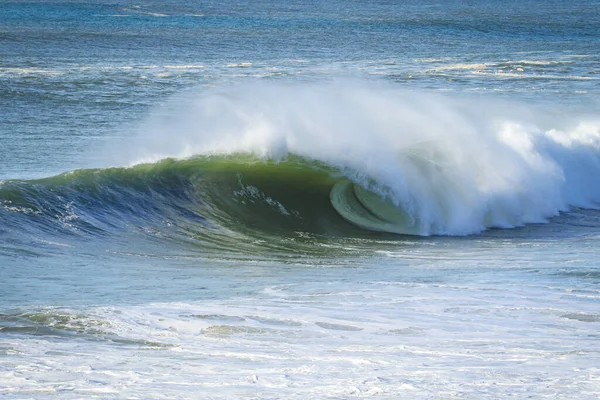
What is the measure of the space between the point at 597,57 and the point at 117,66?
21530mm

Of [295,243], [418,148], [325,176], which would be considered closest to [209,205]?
[295,243]

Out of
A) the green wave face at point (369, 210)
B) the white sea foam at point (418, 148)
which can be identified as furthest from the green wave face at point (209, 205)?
the white sea foam at point (418, 148)

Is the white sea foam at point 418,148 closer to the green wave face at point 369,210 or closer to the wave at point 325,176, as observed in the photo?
the wave at point 325,176

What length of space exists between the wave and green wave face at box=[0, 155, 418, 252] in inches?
1.1

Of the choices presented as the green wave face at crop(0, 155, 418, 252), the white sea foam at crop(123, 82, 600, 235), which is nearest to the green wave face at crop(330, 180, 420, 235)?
the green wave face at crop(0, 155, 418, 252)

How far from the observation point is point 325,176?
15.3 metres

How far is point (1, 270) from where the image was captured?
9414 millimetres

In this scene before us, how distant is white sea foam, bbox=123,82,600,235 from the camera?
14422mm

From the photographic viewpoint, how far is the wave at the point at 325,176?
13.0 m

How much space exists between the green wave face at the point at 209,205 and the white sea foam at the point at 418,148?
0.35 m

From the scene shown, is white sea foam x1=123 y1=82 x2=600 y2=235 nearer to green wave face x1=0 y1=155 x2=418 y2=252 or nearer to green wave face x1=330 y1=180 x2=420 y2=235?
green wave face x1=330 y1=180 x2=420 y2=235

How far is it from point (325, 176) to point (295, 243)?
2.98m

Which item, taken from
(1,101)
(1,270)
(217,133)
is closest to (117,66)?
(1,101)

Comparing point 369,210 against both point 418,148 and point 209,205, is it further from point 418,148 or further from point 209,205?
point 418,148
